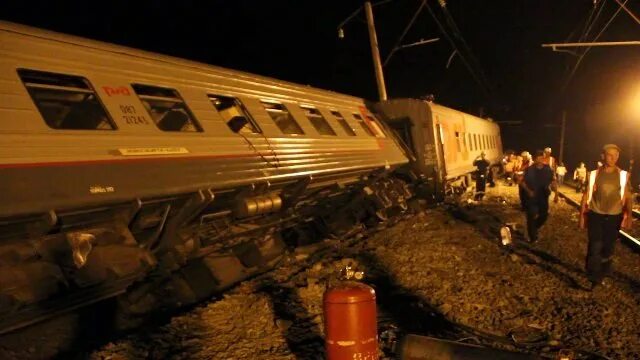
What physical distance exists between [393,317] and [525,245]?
4602 millimetres

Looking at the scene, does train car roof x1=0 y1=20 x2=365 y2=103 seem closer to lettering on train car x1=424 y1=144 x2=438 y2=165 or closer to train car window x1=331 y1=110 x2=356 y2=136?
train car window x1=331 y1=110 x2=356 y2=136

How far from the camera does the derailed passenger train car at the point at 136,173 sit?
418cm

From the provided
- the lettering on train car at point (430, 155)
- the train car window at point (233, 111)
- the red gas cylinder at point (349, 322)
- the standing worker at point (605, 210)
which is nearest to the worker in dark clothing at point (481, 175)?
the lettering on train car at point (430, 155)

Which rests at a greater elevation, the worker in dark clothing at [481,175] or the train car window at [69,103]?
the train car window at [69,103]

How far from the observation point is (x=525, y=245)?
934cm

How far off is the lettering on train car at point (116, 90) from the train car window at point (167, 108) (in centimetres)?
16

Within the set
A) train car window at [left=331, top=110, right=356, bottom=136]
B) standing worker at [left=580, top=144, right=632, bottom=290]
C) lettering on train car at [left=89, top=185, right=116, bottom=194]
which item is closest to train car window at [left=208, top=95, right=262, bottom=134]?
lettering on train car at [left=89, top=185, right=116, bottom=194]

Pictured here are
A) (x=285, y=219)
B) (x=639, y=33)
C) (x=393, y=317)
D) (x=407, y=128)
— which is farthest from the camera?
(x=639, y=33)

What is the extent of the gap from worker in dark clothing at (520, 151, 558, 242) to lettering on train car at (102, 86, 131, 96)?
6.86m

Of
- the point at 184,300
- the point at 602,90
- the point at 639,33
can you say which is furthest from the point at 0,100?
the point at 602,90

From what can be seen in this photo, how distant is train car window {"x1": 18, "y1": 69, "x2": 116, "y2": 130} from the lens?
4.83 m

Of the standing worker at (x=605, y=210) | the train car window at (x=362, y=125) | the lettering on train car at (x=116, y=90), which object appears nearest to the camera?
the lettering on train car at (x=116, y=90)

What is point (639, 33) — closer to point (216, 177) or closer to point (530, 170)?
point (530, 170)

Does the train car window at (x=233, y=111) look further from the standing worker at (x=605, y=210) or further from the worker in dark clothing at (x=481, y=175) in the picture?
the worker in dark clothing at (x=481, y=175)
